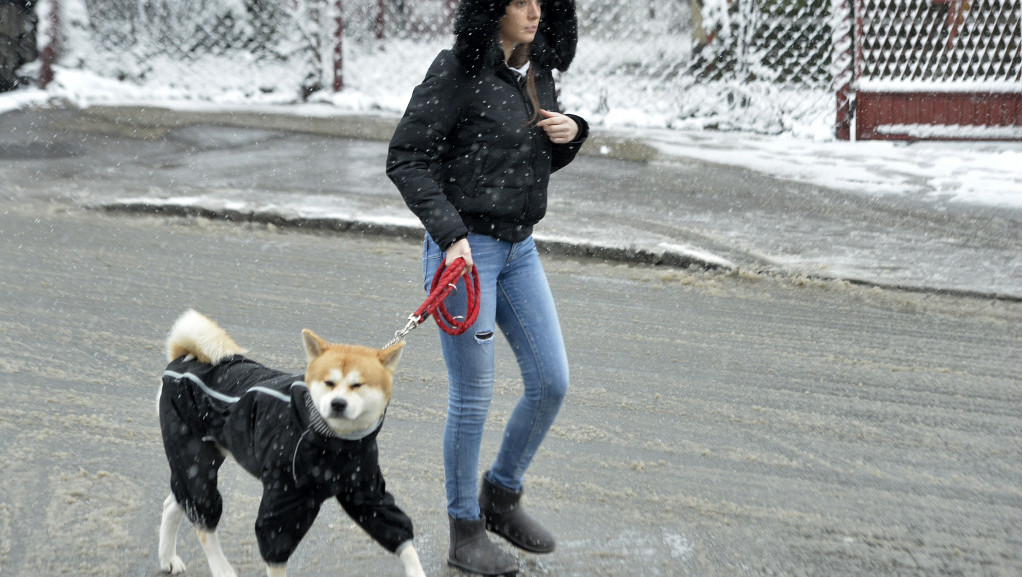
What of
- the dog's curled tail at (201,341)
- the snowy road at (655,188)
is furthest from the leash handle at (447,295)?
the snowy road at (655,188)

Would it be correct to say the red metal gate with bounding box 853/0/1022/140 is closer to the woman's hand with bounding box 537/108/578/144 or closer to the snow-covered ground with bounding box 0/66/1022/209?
the snow-covered ground with bounding box 0/66/1022/209

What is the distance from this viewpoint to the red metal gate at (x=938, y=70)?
12305 millimetres

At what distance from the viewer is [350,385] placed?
121 inches

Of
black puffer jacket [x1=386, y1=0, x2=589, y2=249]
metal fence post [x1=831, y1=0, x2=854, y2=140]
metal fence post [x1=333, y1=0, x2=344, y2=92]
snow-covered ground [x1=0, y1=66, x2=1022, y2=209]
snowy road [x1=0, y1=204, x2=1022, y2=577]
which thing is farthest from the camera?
metal fence post [x1=333, y1=0, x2=344, y2=92]

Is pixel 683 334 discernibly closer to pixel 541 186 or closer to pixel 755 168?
pixel 541 186

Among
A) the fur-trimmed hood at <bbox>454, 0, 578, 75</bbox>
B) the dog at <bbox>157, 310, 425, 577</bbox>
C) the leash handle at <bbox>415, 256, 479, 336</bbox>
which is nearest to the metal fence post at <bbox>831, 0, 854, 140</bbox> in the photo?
the fur-trimmed hood at <bbox>454, 0, 578, 75</bbox>

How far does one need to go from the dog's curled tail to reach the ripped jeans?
2.16 feet

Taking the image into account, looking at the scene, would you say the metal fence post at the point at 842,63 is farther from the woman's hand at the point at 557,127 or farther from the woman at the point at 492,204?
the woman's hand at the point at 557,127

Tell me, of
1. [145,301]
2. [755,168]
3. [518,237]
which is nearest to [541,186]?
[518,237]

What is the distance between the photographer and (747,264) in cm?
797

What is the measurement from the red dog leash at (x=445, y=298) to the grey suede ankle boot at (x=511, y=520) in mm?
667

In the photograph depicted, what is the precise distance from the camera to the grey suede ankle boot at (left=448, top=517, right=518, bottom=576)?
365 centimetres

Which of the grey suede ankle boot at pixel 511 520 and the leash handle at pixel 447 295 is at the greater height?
Result: the leash handle at pixel 447 295

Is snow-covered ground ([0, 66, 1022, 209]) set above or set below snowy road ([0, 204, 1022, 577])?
below
